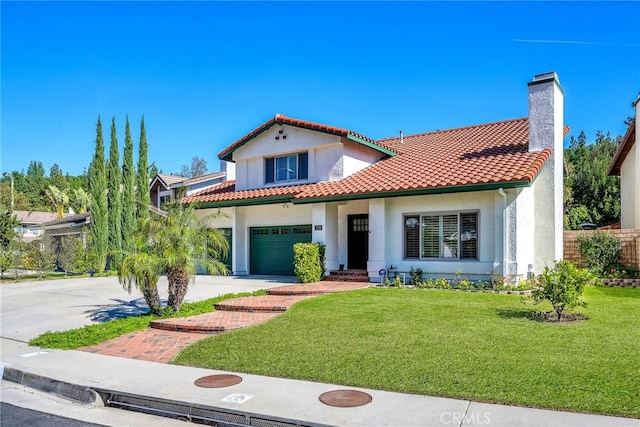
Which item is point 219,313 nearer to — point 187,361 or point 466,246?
point 187,361

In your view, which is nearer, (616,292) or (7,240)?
(616,292)

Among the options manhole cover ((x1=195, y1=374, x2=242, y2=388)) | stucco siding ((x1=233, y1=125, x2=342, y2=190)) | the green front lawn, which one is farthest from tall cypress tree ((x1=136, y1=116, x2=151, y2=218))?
manhole cover ((x1=195, y1=374, x2=242, y2=388))

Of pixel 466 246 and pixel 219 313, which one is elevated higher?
pixel 466 246

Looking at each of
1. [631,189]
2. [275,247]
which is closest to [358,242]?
[275,247]

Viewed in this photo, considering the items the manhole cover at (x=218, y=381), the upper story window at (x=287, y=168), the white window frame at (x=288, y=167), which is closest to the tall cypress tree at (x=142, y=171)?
the upper story window at (x=287, y=168)

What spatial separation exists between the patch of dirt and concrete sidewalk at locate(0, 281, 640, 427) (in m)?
4.69

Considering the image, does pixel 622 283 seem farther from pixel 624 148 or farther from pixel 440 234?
pixel 624 148

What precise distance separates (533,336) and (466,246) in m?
7.42

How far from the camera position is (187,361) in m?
8.02

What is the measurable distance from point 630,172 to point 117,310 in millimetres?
22511

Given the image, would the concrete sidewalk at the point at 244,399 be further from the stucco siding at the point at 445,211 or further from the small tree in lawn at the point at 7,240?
the small tree in lawn at the point at 7,240

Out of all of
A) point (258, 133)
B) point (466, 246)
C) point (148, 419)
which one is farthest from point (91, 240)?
point (148, 419)

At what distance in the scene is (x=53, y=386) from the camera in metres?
7.15

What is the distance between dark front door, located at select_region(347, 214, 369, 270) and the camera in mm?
18609
